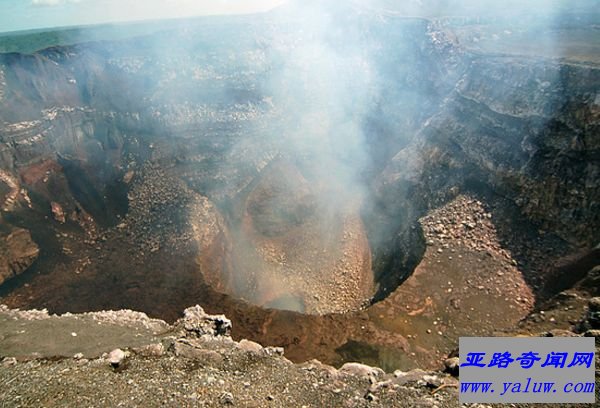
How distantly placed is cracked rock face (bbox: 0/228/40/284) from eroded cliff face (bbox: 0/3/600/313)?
0.87 meters

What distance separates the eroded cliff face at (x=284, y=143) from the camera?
1870 cm

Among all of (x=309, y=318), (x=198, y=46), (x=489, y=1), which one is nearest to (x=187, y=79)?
(x=198, y=46)

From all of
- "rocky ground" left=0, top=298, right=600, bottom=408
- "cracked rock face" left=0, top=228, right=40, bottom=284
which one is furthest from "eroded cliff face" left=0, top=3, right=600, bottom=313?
"rocky ground" left=0, top=298, right=600, bottom=408

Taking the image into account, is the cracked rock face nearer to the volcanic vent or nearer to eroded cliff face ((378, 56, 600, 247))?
the volcanic vent

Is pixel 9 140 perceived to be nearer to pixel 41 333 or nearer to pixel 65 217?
pixel 65 217

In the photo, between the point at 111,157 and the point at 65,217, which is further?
the point at 111,157

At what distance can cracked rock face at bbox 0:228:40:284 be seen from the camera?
21.7 metres

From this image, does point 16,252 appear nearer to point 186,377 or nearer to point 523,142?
point 186,377

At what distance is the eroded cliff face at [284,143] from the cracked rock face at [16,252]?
34.3 inches

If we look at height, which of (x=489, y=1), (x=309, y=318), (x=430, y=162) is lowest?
(x=309, y=318)

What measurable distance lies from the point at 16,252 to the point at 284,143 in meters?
20.0

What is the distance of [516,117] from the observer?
18.3m

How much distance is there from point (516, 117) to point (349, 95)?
620 inches

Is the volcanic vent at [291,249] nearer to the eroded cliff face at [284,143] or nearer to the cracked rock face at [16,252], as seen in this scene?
the eroded cliff face at [284,143]
